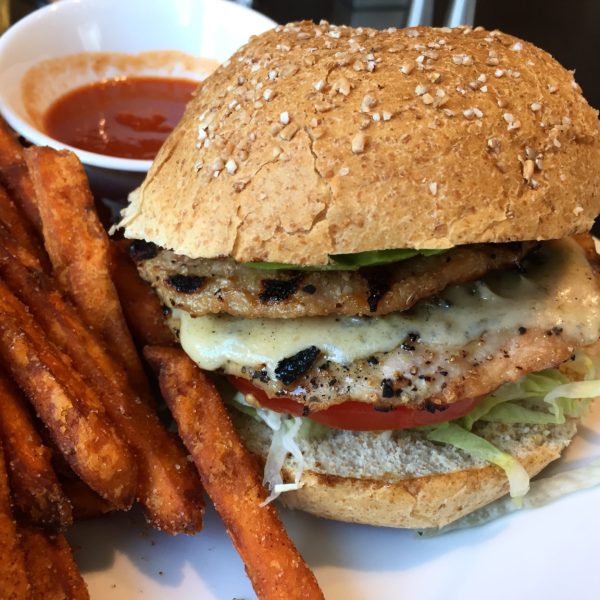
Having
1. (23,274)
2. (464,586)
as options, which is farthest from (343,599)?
(23,274)

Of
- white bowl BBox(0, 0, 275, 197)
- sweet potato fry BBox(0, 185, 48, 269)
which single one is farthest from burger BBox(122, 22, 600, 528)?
white bowl BBox(0, 0, 275, 197)

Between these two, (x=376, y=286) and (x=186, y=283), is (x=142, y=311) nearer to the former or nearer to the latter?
(x=186, y=283)

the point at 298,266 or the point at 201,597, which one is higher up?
the point at 298,266

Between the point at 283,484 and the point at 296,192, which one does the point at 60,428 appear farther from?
the point at 296,192

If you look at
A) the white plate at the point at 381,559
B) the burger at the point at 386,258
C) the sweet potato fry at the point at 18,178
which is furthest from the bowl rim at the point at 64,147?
the white plate at the point at 381,559

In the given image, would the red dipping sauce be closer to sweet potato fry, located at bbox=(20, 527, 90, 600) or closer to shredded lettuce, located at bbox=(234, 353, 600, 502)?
shredded lettuce, located at bbox=(234, 353, 600, 502)

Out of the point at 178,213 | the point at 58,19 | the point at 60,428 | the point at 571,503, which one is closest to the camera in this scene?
the point at 60,428
